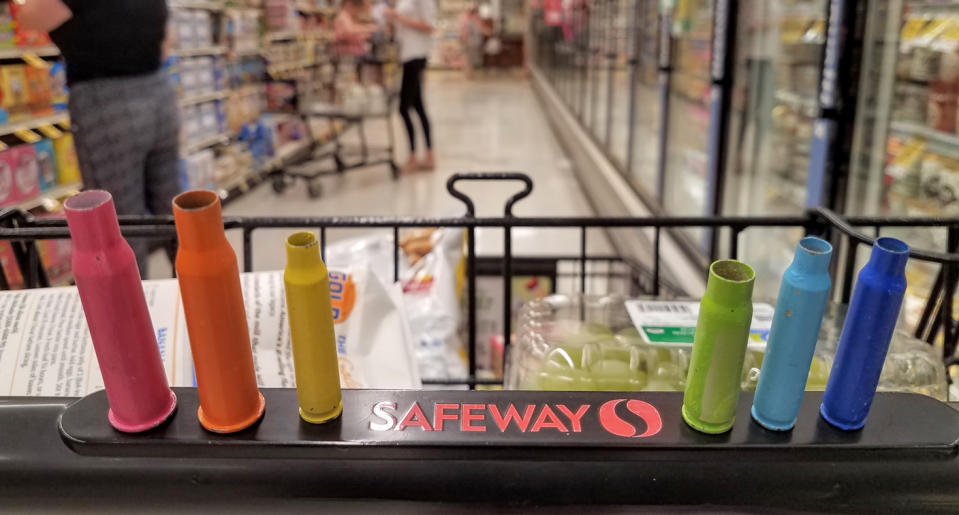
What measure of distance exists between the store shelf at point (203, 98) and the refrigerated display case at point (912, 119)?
411 cm

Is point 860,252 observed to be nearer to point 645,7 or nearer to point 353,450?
point 353,450

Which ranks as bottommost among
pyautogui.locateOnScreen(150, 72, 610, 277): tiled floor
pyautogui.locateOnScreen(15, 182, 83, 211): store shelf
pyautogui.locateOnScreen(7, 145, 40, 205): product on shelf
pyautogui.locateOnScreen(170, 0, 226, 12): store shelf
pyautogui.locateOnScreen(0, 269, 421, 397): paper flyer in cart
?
pyautogui.locateOnScreen(150, 72, 610, 277): tiled floor

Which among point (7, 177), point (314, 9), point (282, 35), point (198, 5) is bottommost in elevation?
point (7, 177)

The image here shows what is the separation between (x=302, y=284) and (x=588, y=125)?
23.9 feet

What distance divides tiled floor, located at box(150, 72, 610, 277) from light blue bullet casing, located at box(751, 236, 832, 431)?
7.33ft

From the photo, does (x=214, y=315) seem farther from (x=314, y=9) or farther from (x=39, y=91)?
(x=314, y=9)

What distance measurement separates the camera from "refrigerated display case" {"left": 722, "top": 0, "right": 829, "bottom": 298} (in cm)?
252

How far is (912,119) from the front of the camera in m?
2.05

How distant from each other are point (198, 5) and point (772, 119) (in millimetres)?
3930

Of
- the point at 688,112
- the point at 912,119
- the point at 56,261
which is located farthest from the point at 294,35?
the point at 912,119

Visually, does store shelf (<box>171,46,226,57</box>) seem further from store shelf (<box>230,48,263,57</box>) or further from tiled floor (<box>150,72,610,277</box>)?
tiled floor (<box>150,72,610,277</box>)

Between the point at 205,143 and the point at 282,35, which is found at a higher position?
the point at 282,35

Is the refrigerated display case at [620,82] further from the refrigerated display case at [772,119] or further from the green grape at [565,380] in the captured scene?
the green grape at [565,380]

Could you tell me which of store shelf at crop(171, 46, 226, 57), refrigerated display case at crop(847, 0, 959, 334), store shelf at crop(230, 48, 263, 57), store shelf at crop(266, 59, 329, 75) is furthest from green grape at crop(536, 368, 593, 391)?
store shelf at crop(266, 59, 329, 75)
